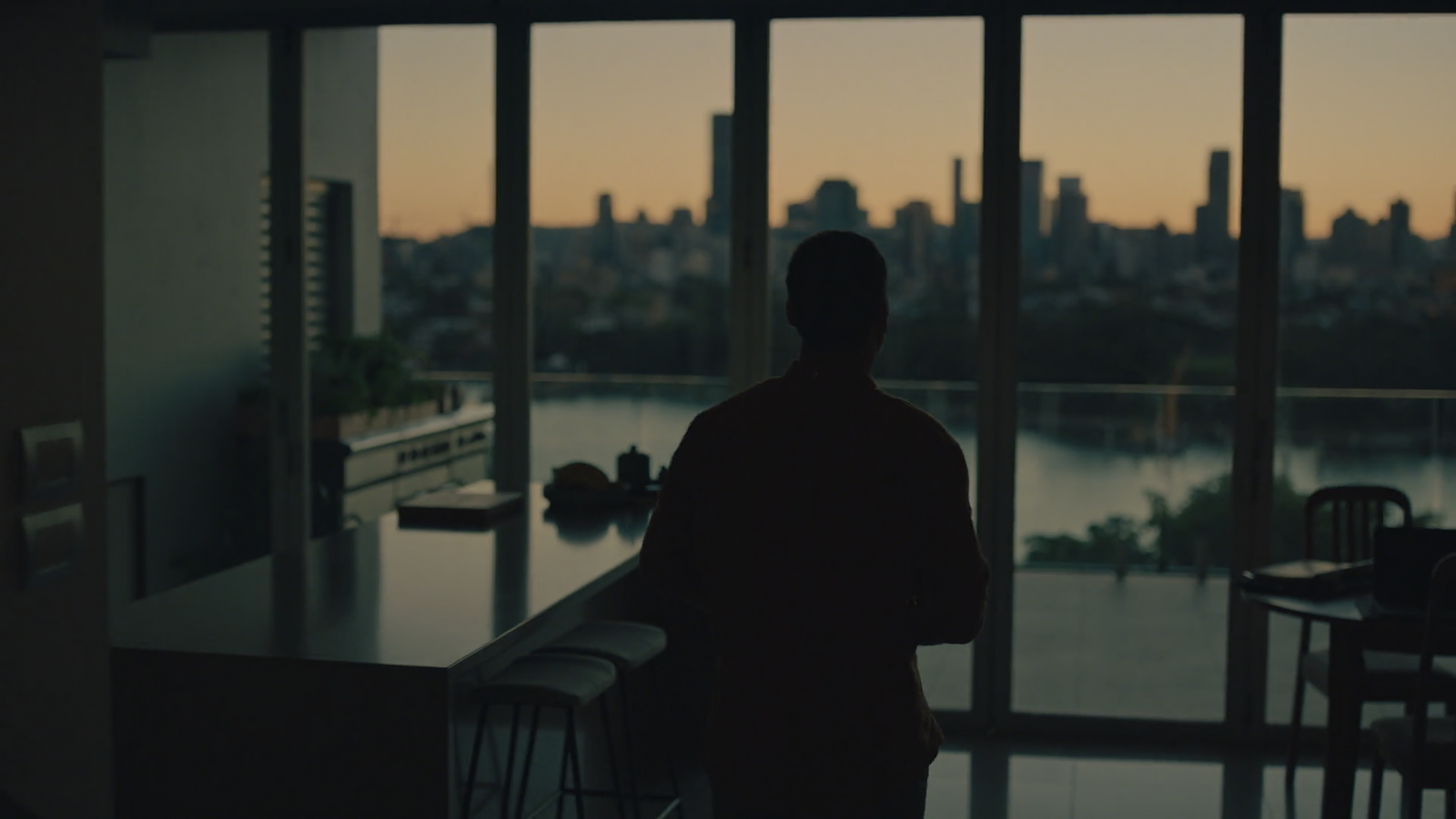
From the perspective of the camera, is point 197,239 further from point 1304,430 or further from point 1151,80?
point 1304,430

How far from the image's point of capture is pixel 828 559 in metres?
1.81

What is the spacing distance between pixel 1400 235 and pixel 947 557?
Result: 3728 mm

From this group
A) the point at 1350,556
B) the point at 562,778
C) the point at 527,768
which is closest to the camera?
the point at 527,768

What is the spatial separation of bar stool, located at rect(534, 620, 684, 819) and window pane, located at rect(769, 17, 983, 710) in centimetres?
158

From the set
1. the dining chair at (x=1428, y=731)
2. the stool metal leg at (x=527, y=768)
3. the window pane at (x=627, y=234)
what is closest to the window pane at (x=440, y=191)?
the window pane at (x=627, y=234)

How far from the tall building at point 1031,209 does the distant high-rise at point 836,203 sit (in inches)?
22.4

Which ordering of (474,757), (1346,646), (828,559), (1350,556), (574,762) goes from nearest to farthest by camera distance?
(828,559) < (474,757) < (574,762) < (1346,646) < (1350,556)

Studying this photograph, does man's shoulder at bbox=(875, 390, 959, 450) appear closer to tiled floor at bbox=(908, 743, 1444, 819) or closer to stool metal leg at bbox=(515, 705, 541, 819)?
stool metal leg at bbox=(515, 705, 541, 819)

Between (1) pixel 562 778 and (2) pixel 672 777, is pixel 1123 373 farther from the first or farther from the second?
(1) pixel 562 778

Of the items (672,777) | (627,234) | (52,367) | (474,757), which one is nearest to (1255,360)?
(627,234)

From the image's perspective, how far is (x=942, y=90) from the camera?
5.02 metres

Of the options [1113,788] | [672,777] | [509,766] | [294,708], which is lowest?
[1113,788]

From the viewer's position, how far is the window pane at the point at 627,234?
5.17m

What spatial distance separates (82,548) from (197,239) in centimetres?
359
